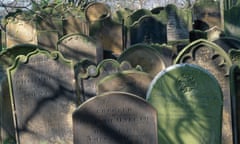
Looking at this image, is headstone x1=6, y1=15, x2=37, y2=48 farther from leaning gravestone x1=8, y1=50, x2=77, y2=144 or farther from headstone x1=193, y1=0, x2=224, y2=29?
leaning gravestone x1=8, y1=50, x2=77, y2=144

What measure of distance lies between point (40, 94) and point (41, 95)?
0.06 feet

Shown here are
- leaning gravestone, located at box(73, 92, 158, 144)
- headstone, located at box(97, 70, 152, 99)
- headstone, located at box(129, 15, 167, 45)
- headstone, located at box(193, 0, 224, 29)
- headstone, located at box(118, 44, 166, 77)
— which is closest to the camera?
leaning gravestone, located at box(73, 92, 158, 144)

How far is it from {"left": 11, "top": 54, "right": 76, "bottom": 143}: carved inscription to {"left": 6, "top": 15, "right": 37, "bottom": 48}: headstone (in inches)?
235

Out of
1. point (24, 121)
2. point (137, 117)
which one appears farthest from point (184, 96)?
→ point (24, 121)

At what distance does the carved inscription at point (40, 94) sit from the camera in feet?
20.2

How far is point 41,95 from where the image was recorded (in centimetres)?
617

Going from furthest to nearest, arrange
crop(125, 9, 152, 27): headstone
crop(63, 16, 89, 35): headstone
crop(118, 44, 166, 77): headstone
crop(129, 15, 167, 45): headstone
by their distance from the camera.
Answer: crop(125, 9, 152, 27): headstone < crop(63, 16, 89, 35): headstone < crop(129, 15, 167, 45): headstone < crop(118, 44, 166, 77): headstone

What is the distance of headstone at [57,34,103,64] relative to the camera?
9156 mm

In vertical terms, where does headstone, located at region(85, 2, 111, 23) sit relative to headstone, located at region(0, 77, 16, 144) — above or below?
above

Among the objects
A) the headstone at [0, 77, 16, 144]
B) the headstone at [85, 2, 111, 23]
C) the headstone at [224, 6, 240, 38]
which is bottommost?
the headstone at [0, 77, 16, 144]

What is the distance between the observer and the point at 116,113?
4.23 metres

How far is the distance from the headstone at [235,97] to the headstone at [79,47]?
12.9 ft

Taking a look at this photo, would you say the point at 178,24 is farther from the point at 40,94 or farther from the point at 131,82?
the point at 40,94

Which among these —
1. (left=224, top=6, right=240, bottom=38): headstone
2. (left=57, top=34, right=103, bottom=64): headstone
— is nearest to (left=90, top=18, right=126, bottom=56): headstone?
(left=224, top=6, right=240, bottom=38): headstone
